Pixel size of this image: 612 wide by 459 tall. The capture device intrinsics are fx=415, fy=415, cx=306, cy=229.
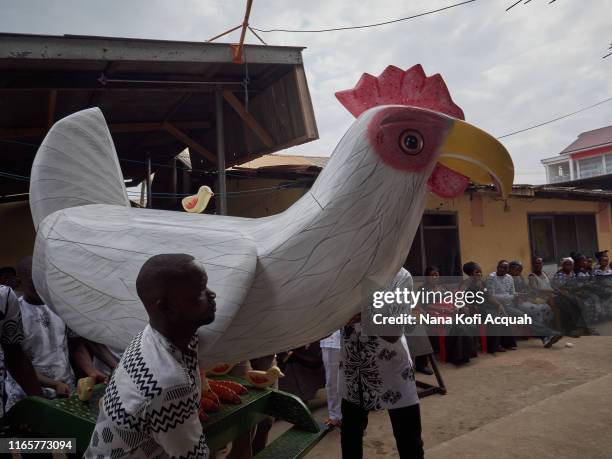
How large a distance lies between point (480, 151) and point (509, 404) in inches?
134

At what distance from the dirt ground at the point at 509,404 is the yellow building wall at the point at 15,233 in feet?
13.3

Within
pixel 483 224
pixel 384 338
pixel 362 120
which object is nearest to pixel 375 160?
pixel 362 120

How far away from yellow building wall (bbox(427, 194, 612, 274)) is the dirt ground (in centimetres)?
229

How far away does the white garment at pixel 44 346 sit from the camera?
80.1 inches

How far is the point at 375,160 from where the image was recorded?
117cm

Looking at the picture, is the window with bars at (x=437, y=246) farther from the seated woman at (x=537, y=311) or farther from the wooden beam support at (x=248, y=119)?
the wooden beam support at (x=248, y=119)

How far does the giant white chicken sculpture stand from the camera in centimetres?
105

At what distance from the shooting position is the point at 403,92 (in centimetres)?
140

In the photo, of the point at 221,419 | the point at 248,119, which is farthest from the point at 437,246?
the point at 221,419

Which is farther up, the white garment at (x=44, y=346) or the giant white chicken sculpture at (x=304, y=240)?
the giant white chicken sculpture at (x=304, y=240)

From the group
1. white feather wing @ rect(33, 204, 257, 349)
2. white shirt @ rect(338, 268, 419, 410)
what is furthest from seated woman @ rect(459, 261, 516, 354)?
white feather wing @ rect(33, 204, 257, 349)

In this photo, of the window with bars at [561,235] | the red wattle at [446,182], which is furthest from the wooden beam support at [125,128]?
the window with bars at [561,235]

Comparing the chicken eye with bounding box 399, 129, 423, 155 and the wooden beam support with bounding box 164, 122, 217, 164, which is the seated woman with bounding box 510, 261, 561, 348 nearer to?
the wooden beam support with bounding box 164, 122, 217, 164

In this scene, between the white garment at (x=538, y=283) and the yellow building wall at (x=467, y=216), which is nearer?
the yellow building wall at (x=467, y=216)
